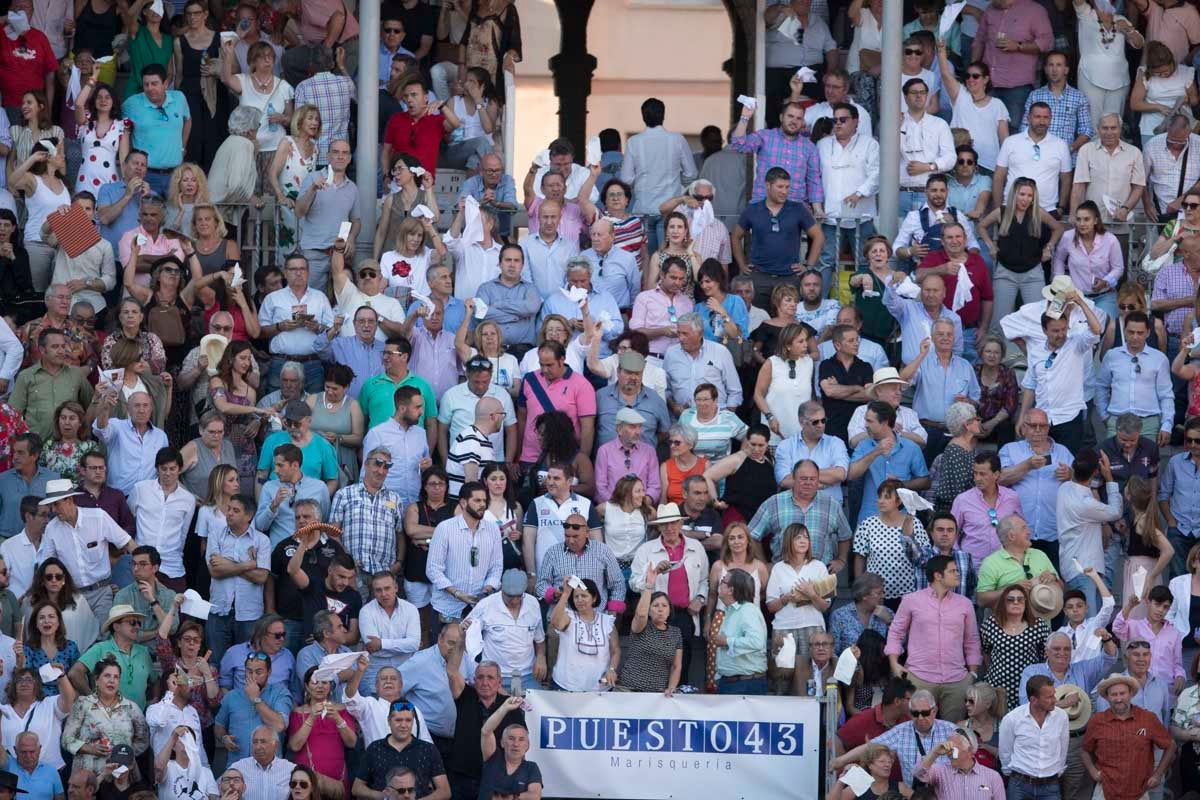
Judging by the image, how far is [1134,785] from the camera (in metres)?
15.1

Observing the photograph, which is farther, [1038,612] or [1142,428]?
[1142,428]

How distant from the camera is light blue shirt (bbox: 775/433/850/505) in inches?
652

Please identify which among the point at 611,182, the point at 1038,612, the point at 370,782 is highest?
the point at 611,182

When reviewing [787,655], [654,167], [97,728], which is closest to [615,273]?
[654,167]

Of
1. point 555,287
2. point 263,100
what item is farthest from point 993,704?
point 263,100

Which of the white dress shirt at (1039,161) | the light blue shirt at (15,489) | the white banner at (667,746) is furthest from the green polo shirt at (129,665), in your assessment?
the white dress shirt at (1039,161)

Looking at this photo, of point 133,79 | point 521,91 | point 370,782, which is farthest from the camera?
point 521,91

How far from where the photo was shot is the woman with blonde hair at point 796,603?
51.2 ft

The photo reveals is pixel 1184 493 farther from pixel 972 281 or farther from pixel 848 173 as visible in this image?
pixel 848 173

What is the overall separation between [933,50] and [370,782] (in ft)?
28.8

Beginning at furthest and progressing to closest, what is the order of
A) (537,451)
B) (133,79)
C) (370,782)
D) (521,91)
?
(521,91) < (133,79) < (537,451) < (370,782)

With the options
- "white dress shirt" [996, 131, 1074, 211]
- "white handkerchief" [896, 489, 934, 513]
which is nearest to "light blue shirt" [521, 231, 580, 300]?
"white handkerchief" [896, 489, 934, 513]

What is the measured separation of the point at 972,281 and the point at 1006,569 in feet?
10.3

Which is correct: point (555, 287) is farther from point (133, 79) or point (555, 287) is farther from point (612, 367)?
point (133, 79)
